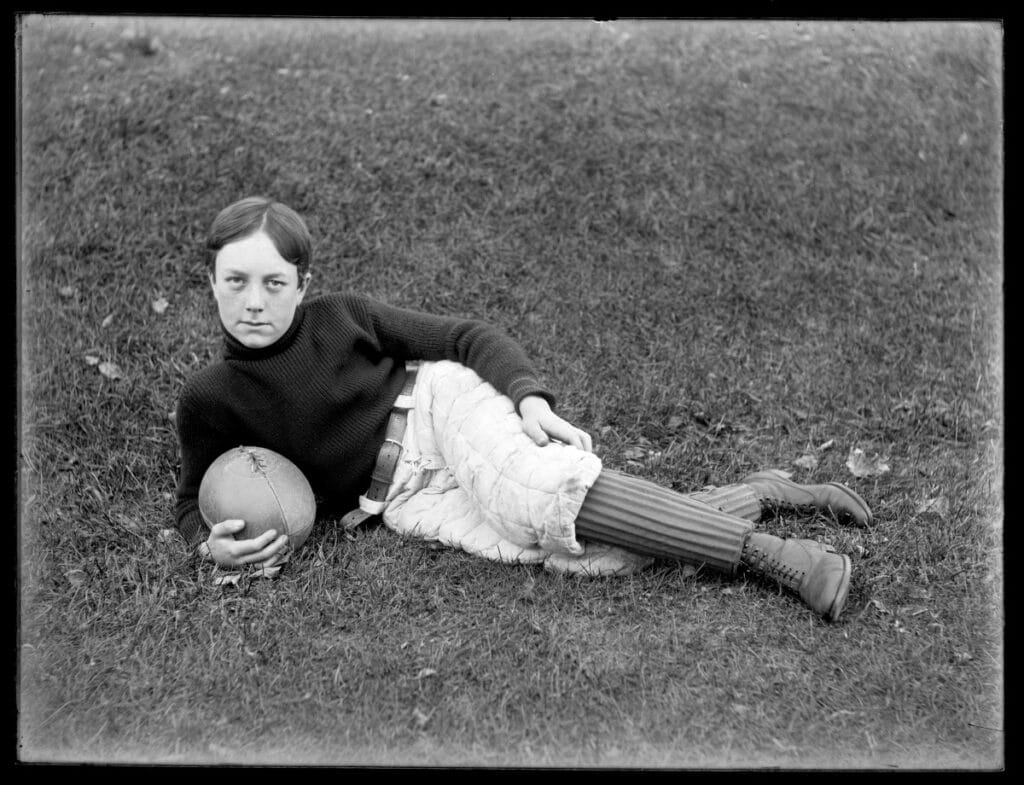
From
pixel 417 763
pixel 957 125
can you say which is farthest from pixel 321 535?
pixel 957 125

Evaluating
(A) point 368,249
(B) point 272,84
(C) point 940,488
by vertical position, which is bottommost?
(C) point 940,488

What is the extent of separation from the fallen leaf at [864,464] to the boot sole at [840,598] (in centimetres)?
119

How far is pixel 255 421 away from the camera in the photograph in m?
4.27

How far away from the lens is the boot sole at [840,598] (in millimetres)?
3871

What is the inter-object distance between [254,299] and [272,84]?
411 centimetres

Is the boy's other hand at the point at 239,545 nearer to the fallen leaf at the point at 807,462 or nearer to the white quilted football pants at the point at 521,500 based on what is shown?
the white quilted football pants at the point at 521,500

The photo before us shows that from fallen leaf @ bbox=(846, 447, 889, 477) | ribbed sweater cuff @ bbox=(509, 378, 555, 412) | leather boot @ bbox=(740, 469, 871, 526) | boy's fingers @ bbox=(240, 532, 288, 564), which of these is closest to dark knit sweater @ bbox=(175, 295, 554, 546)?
ribbed sweater cuff @ bbox=(509, 378, 555, 412)

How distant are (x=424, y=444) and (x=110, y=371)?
2.20 metres

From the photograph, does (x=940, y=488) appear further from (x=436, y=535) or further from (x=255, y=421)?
(x=255, y=421)

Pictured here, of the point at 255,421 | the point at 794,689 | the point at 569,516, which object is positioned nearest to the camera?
the point at 794,689

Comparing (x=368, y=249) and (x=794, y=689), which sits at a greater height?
(x=368, y=249)

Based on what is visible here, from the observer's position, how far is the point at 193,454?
4340 mm

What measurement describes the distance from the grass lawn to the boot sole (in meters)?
0.07

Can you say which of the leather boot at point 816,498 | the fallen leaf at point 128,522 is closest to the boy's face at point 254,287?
the fallen leaf at point 128,522
